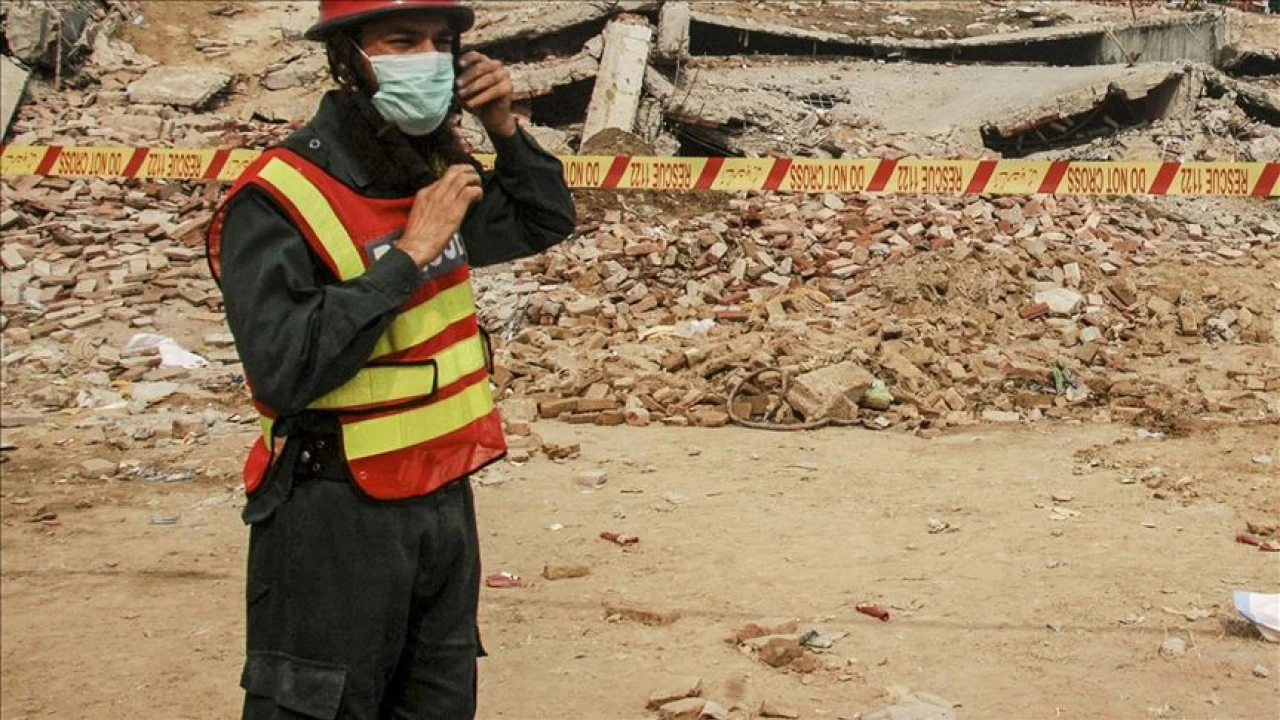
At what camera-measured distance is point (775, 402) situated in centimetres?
927

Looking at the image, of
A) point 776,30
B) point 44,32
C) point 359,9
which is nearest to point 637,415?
point 359,9

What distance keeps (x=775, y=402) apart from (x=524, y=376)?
1.97 m

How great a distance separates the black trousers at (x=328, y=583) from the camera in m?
2.77

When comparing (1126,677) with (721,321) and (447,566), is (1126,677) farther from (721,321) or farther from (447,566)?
(721,321)

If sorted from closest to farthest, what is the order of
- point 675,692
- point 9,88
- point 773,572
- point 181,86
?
1. point 675,692
2. point 773,572
3. point 9,88
4. point 181,86

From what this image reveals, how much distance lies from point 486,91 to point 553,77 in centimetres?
1345

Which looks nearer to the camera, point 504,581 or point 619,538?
point 504,581

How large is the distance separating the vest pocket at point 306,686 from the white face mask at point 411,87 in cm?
106

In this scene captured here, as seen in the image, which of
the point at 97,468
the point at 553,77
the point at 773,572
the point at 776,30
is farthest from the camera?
the point at 776,30

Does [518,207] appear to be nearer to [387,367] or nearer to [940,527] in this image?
[387,367]

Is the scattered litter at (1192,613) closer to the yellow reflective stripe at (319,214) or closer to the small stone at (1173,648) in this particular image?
the small stone at (1173,648)

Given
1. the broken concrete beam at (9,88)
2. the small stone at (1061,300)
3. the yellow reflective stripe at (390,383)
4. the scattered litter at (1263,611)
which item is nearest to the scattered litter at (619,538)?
the scattered litter at (1263,611)

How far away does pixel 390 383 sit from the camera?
277cm

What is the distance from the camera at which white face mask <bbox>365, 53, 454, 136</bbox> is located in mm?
2791
